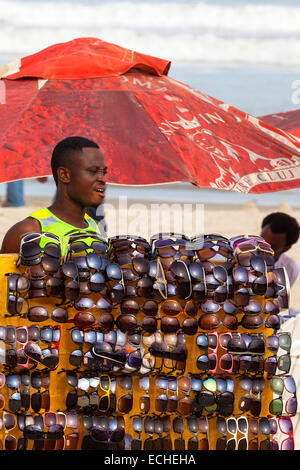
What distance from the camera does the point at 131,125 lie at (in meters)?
3.86

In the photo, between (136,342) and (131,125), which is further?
(131,125)

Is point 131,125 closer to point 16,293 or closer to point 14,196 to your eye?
point 16,293

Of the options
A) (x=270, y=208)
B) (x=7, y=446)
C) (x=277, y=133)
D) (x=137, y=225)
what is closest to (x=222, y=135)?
(x=277, y=133)

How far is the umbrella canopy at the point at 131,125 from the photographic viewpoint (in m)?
3.69

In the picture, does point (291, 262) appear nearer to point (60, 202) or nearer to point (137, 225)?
point (60, 202)

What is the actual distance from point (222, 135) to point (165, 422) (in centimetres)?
178

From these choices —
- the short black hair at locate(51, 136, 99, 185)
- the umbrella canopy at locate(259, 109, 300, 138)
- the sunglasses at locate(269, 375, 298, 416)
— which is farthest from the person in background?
the sunglasses at locate(269, 375, 298, 416)

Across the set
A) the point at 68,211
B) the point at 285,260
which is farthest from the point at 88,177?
the point at 285,260

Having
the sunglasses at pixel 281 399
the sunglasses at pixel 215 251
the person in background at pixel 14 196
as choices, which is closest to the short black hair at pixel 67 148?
the sunglasses at pixel 215 251

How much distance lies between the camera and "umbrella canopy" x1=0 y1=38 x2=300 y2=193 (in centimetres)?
369

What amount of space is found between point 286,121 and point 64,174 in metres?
3.12

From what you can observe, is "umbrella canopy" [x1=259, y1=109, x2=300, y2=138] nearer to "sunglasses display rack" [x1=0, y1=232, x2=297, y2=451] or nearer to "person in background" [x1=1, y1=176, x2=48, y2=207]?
"sunglasses display rack" [x1=0, y1=232, x2=297, y2=451]

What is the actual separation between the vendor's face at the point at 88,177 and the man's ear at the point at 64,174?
28mm

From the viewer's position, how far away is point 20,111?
393 centimetres
